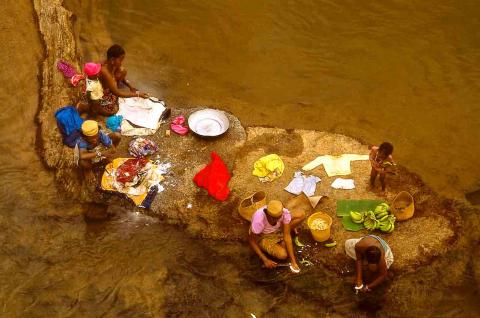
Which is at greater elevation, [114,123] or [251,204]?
[251,204]

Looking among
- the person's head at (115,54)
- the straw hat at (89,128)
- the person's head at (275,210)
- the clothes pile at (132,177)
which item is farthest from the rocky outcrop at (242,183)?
the person's head at (115,54)

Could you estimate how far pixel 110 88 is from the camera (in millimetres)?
5461

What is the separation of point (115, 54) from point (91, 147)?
1.22 m

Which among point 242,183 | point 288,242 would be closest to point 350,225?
point 288,242

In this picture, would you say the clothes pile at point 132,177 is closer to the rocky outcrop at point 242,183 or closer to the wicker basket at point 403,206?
the rocky outcrop at point 242,183

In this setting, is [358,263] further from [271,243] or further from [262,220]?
[262,220]

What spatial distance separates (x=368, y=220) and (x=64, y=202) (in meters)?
3.45

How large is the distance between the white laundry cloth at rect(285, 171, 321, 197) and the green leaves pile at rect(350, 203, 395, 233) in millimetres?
574

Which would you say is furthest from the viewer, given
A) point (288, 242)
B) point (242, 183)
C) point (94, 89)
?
point (94, 89)

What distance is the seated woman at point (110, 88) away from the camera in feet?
17.1

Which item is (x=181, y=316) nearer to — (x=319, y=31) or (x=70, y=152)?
(x=70, y=152)

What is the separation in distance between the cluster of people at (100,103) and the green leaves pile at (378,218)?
3.05 meters

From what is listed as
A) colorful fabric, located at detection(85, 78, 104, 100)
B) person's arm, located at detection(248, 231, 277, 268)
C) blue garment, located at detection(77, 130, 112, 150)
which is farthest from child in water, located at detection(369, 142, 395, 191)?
colorful fabric, located at detection(85, 78, 104, 100)

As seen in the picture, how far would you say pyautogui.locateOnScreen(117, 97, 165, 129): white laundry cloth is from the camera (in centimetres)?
562
